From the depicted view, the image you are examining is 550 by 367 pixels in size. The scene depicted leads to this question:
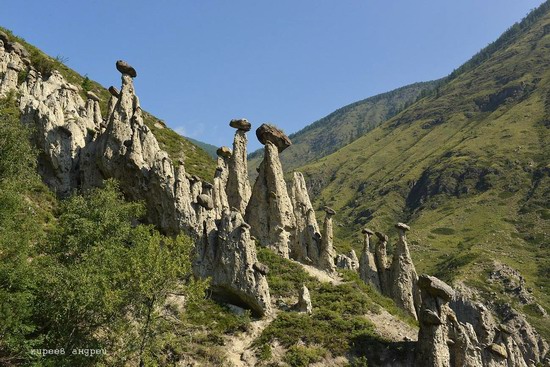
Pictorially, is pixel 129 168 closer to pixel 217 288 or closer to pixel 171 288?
pixel 217 288

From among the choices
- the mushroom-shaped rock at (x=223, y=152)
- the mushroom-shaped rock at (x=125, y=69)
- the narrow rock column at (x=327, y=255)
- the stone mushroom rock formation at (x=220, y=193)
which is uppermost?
the mushroom-shaped rock at (x=125, y=69)

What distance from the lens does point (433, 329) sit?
26.8 m

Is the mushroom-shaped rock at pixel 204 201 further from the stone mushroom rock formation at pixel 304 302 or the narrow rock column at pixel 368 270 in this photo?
the narrow rock column at pixel 368 270

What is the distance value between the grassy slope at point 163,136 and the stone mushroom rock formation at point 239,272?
25223 mm

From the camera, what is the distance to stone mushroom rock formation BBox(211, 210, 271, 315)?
103 ft

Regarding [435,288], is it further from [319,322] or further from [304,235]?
[304,235]

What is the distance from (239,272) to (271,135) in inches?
754

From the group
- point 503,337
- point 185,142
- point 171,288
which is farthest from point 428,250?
point 171,288

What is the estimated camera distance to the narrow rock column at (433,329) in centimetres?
2643

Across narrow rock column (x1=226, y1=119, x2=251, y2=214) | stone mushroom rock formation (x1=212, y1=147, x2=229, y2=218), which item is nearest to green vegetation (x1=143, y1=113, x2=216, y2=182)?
stone mushroom rock formation (x1=212, y1=147, x2=229, y2=218)

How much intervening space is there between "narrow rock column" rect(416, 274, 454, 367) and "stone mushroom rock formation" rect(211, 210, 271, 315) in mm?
10968

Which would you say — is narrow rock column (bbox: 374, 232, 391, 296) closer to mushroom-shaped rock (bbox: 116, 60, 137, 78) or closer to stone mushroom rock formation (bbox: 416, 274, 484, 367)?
stone mushroom rock formation (bbox: 416, 274, 484, 367)

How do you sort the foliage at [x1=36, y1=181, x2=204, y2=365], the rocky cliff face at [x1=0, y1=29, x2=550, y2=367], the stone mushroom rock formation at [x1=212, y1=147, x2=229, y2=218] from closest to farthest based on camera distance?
the foliage at [x1=36, y1=181, x2=204, y2=365] < the rocky cliff face at [x1=0, y1=29, x2=550, y2=367] < the stone mushroom rock formation at [x1=212, y1=147, x2=229, y2=218]

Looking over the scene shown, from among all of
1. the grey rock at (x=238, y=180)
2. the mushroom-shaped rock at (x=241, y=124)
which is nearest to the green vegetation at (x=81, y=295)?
the grey rock at (x=238, y=180)
